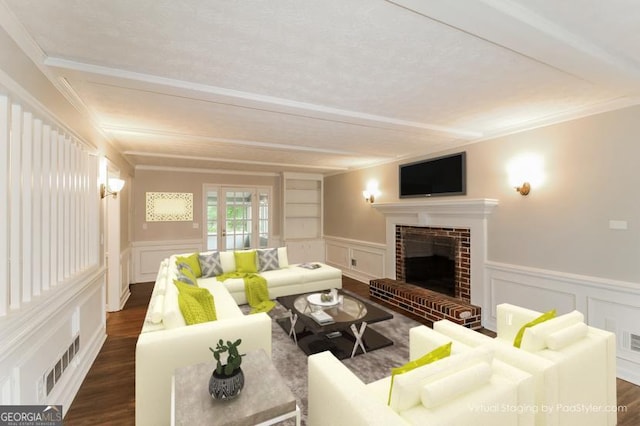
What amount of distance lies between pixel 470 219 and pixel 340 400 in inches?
128

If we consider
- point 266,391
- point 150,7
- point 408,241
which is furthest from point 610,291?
point 150,7

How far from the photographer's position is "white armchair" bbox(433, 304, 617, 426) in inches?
61.5

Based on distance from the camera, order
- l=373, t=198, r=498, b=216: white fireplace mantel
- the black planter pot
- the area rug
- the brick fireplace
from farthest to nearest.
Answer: the brick fireplace < l=373, t=198, r=498, b=216: white fireplace mantel < the area rug < the black planter pot

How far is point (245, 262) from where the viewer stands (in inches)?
192

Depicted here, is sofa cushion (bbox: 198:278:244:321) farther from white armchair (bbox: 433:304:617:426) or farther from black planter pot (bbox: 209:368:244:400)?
white armchair (bbox: 433:304:617:426)

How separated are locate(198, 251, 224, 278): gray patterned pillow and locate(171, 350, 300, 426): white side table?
3032 millimetres

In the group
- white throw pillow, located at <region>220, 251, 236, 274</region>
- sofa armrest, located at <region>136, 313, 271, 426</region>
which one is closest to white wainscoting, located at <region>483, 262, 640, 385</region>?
sofa armrest, located at <region>136, 313, 271, 426</region>

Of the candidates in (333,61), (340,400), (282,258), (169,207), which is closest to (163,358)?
(340,400)

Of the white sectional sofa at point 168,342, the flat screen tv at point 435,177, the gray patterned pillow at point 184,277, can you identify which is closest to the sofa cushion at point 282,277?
the gray patterned pillow at point 184,277

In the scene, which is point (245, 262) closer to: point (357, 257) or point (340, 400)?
point (357, 257)

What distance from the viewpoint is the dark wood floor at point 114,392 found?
2059 millimetres

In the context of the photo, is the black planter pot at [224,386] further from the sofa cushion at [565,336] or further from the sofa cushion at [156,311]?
the sofa cushion at [565,336]

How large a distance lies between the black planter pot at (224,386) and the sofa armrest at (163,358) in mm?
610

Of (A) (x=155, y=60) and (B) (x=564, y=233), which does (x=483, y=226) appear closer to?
(B) (x=564, y=233)
